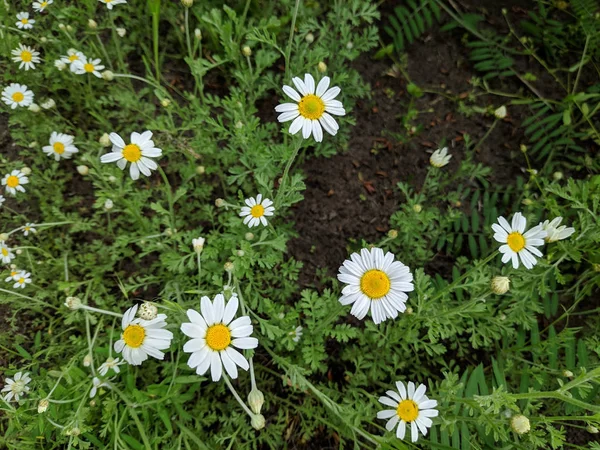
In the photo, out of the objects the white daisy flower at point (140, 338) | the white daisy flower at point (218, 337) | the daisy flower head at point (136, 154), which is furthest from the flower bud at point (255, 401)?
the daisy flower head at point (136, 154)

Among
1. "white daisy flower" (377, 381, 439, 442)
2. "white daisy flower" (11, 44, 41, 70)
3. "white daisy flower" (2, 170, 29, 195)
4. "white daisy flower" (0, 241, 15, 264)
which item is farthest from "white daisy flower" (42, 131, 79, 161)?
"white daisy flower" (377, 381, 439, 442)

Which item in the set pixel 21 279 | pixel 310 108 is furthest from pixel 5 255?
pixel 310 108

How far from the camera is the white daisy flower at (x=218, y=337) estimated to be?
1.64 m

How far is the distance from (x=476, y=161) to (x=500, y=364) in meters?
1.55

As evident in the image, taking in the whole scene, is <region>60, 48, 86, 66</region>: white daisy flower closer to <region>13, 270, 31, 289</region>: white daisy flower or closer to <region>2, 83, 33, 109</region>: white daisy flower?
<region>2, 83, 33, 109</region>: white daisy flower

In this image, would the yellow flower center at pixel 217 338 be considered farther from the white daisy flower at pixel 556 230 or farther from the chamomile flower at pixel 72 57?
the chamomile flower at pixel 72 57

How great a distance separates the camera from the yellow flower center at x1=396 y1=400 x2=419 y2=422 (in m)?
1.90

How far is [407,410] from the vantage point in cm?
191

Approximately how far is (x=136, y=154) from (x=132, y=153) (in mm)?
20

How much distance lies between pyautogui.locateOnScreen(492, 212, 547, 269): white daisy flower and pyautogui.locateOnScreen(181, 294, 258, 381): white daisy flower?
1.25m

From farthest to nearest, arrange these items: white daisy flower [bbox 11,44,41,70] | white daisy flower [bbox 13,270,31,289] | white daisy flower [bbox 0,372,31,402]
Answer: white daisy flower [bbox 11,44,41,70] < white daisy flower [bbox 13,270,31,289] < white daisy flower [bbox 0,372,31,402]

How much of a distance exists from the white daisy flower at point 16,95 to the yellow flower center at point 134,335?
1.86 m

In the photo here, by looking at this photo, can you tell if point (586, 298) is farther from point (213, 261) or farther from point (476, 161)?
point (213, 261)

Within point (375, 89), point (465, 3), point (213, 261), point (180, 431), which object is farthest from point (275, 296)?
point (465, 3)
